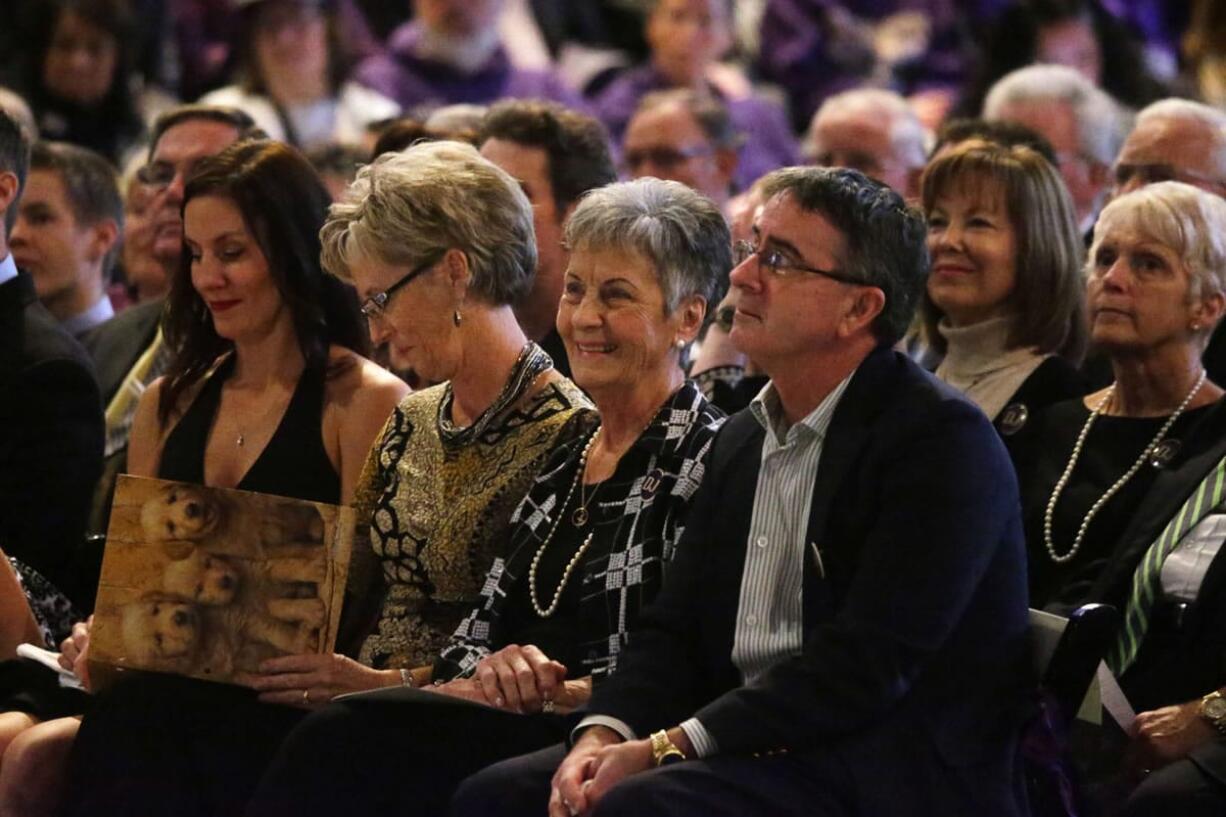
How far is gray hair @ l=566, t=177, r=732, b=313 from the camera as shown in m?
3.61

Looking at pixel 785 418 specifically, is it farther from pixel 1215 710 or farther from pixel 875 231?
pixel 1215 710

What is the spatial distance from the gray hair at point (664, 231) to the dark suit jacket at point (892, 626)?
45cm

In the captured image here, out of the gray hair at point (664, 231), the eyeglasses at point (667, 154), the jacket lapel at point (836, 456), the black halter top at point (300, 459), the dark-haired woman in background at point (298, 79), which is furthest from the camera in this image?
the dark-haired woman in background at point (298, 79)

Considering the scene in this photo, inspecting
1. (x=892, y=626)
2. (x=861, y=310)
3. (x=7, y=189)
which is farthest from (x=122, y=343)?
(x=892, y=626)

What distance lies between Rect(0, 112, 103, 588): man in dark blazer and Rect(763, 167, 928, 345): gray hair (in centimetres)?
179

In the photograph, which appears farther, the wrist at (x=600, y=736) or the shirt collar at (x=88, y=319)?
the shirt collar at (x=88, y=319)

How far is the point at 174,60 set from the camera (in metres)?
8.51

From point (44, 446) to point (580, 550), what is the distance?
1.38 meters

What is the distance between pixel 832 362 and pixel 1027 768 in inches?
27.6

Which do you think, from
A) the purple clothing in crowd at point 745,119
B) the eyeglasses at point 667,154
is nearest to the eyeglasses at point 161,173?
the eyeglasses at point 667,154

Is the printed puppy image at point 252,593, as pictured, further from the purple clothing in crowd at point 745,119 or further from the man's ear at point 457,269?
the purple clothing in crowd at point 745,119

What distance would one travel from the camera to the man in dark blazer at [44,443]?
173 inches

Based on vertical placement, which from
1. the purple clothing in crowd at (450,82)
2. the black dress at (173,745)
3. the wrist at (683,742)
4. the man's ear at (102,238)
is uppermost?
the purple clothing in crowd at (450,82)

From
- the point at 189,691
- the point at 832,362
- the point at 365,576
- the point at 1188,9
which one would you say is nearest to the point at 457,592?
the point at 365,576
